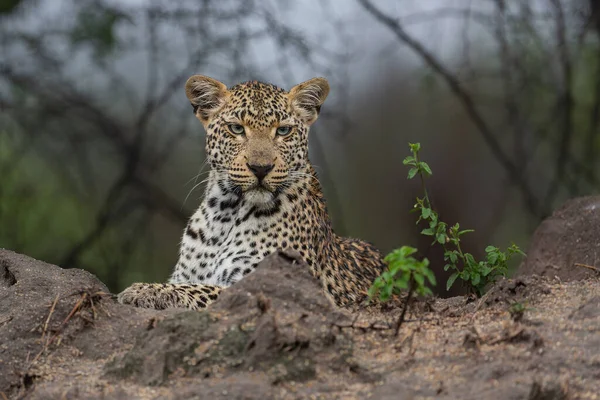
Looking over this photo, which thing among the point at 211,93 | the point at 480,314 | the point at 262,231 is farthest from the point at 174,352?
the point at 211,93

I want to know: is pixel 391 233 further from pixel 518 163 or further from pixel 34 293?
pixel 34 293

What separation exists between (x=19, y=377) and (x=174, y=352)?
93cm

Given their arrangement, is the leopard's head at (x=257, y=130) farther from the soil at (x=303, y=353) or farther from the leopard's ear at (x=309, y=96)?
the soil at (x=303, y=353)

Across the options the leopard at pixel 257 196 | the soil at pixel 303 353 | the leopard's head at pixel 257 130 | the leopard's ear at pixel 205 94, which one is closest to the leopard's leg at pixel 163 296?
the leopard at pixel 257 196

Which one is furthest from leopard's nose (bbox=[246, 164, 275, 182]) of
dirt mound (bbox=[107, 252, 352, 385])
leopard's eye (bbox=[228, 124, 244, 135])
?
dirt mound (bbox=[107, 252, 352, 385])

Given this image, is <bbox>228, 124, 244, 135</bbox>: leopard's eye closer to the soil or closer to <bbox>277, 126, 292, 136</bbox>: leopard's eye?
<bbox>277, 126, 292, 136</bbox>: leopard's eye

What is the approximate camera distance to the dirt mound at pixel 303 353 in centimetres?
358

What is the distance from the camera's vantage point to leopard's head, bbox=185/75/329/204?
19.9 ft

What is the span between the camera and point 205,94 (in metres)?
6.68

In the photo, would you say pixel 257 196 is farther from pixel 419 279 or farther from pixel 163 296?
pixel 419 279

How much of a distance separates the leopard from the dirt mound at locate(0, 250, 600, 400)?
59.3 inches

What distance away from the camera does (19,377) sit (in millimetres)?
4273

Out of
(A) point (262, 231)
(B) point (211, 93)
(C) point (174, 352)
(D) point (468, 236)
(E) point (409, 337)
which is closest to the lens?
(C) point (174, 352)

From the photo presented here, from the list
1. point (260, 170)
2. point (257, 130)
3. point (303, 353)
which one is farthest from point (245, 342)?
point (257, 130)
